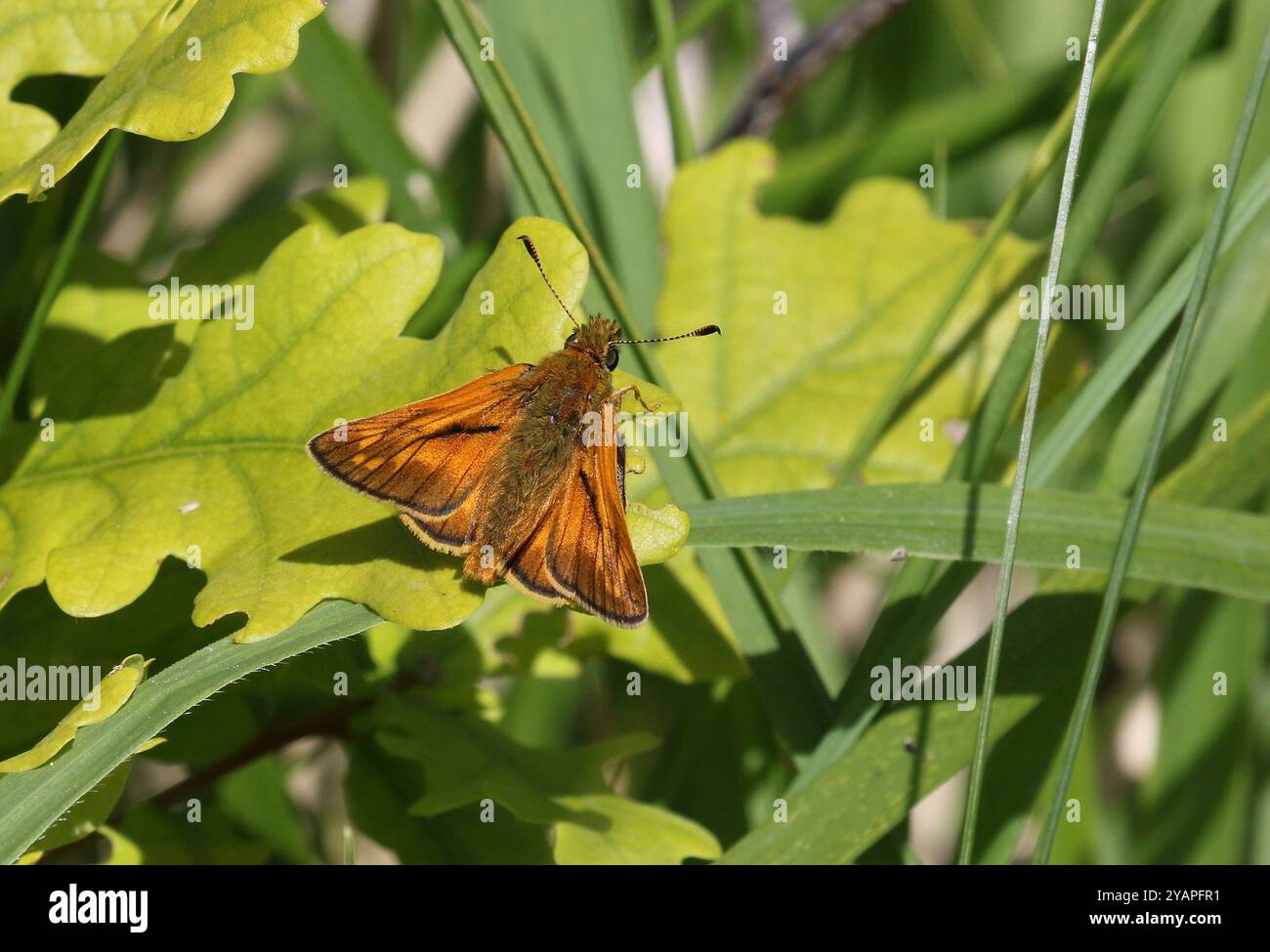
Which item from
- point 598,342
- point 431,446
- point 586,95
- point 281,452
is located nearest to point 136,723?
point 281,452

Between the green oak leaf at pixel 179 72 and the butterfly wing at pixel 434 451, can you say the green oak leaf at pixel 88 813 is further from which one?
the green oak leaf at pixel 179 72

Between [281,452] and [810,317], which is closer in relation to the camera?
[281,452]

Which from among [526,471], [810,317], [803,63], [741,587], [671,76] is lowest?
[741,587]

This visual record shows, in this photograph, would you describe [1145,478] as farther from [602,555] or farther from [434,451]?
[434,451]

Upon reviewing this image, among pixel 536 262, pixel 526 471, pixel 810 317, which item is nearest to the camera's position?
pixel 536 262

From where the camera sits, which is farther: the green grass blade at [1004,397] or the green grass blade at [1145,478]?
the green grass blade at [1004,397]

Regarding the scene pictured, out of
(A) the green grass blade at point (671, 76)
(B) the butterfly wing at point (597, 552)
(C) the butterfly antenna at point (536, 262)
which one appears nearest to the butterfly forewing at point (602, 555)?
(B) the butterfly wing at point (597, 552)
